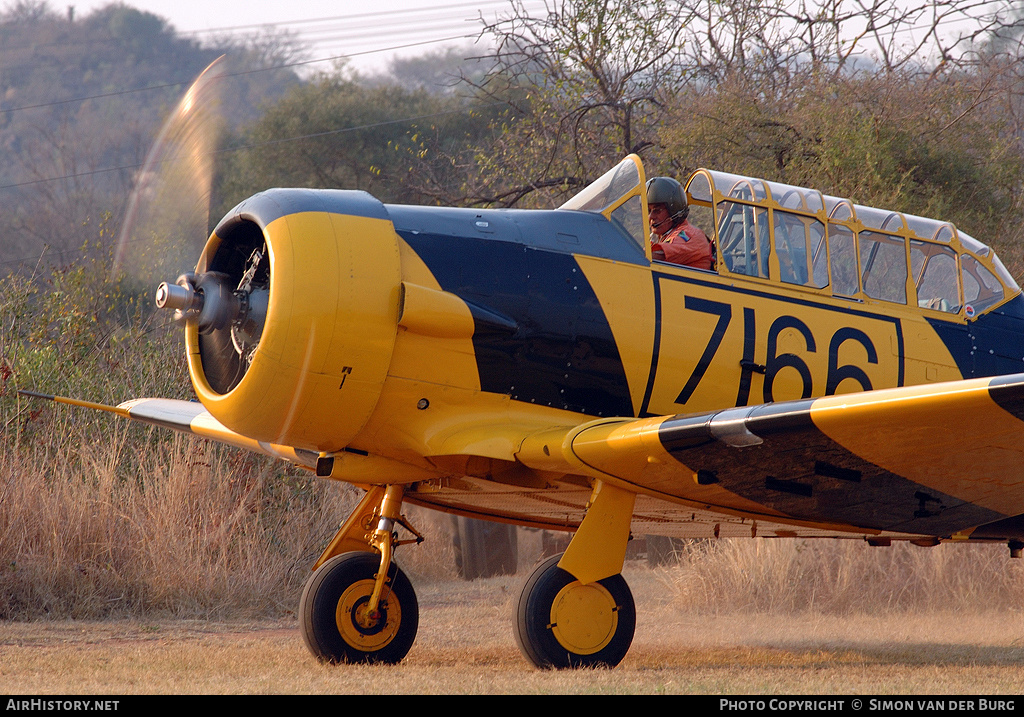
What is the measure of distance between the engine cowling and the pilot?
1.66m

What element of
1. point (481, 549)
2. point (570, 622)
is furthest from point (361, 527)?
point (481, 549)

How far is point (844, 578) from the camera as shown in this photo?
980 cm

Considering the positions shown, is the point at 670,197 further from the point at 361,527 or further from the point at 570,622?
the point at 361,527

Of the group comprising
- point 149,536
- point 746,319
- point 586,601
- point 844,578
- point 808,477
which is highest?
point 746,319

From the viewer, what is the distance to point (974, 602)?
960 cm

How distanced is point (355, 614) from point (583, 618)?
54.2 inches

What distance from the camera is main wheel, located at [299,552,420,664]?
5.86 meters

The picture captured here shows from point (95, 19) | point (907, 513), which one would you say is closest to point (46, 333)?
point (907, 513)

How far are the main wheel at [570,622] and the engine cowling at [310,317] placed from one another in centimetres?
127

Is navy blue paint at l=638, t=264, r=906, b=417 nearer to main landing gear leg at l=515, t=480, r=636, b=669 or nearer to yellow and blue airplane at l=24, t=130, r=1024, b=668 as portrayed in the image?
yellow and blue airplane at l=24, t=130, r=1024, b=668

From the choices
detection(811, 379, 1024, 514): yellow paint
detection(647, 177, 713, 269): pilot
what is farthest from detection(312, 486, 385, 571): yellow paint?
detection(811, 379, 1024, 514): yellow paint

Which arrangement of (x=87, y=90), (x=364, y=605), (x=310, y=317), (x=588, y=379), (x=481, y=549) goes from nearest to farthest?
(x=310, y=317) < (x=588, y=379) < (x=364, y=605) < (x=481, y=549) < (x=87, y=90)

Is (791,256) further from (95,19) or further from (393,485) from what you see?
(95,19)
